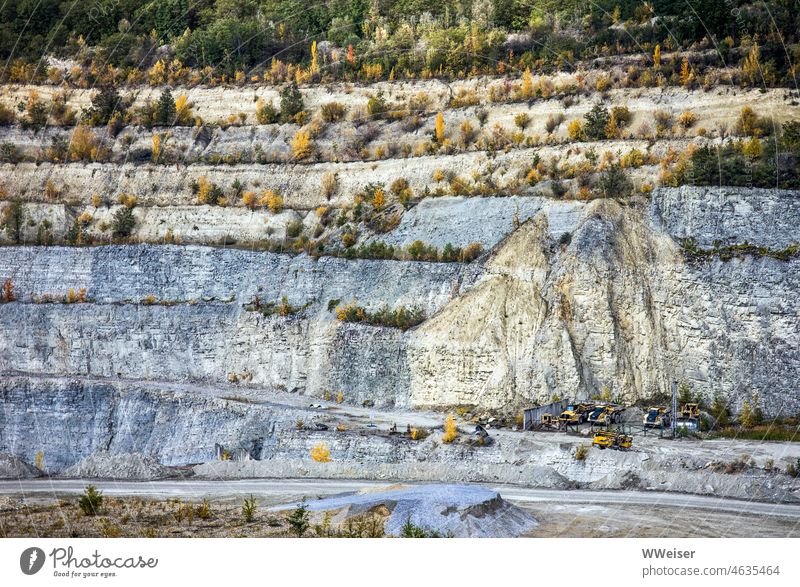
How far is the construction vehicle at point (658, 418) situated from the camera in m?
37.9

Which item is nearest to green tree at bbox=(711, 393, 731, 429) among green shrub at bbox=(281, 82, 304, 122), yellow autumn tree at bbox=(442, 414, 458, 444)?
yellow autumn tree at bbox=(442, 414, 458, 444)

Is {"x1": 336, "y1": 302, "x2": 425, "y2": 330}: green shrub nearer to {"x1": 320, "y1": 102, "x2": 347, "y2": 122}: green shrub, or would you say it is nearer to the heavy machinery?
the heavy machinery

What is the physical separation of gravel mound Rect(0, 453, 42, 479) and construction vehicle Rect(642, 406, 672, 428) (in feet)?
52.1

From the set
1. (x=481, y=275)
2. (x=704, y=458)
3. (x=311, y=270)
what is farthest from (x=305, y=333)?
(x=704, y=458)

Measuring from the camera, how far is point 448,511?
Answer: 3086 cm

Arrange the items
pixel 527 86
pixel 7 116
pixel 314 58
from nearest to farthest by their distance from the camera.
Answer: pixel 527 86, pixel 314 58, pixel 7 116

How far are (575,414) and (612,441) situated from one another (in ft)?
8.02

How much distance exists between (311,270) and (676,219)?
11.3 metres

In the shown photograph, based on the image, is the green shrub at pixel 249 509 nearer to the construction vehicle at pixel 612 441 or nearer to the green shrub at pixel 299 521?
the green shrub at pixel 299 521

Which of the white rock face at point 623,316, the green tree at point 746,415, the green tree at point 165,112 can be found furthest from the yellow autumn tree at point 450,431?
the green tree at point 165,112

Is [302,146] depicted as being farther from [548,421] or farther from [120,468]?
[120,468]

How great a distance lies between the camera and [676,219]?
40969 millimetres

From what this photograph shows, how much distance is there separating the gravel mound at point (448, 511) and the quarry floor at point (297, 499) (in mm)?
750

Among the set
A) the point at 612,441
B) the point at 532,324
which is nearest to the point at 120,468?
the point at 532,324
